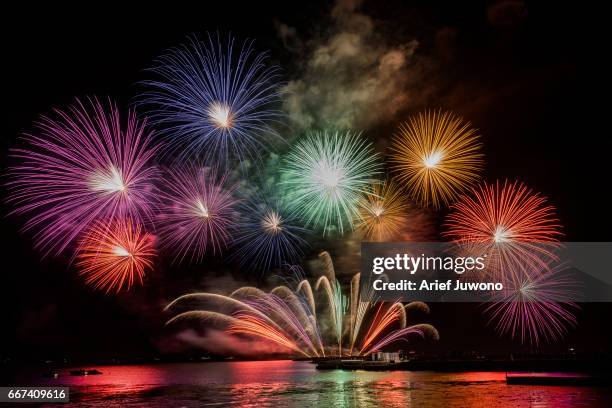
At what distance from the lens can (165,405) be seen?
41312mm

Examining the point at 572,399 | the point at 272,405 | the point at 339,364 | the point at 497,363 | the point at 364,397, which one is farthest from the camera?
the point at 339,364

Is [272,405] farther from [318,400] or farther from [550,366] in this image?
[550,366]

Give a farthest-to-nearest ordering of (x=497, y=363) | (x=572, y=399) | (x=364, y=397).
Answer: (x=497, y=363), (x=364, y=397), (x=572, y=399)

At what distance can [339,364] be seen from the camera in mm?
109375

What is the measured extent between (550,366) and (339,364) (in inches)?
1865

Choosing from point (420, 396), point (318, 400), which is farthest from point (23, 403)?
point (420, 396)

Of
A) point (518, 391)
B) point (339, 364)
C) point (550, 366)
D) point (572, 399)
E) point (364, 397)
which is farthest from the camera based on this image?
point (339, 364)

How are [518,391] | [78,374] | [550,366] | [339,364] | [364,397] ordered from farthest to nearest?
[78,374] → [339,364] → [550,366] → [518,391] → [364,397]

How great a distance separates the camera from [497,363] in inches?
3469

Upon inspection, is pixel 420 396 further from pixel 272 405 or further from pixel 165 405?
pixel 165 405

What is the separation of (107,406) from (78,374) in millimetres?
98827

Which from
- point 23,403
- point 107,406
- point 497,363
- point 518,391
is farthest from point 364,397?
point 497,363

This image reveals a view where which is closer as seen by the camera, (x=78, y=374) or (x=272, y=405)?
(x=272, y=405)

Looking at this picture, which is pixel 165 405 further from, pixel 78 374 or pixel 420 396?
pixel 78 374
